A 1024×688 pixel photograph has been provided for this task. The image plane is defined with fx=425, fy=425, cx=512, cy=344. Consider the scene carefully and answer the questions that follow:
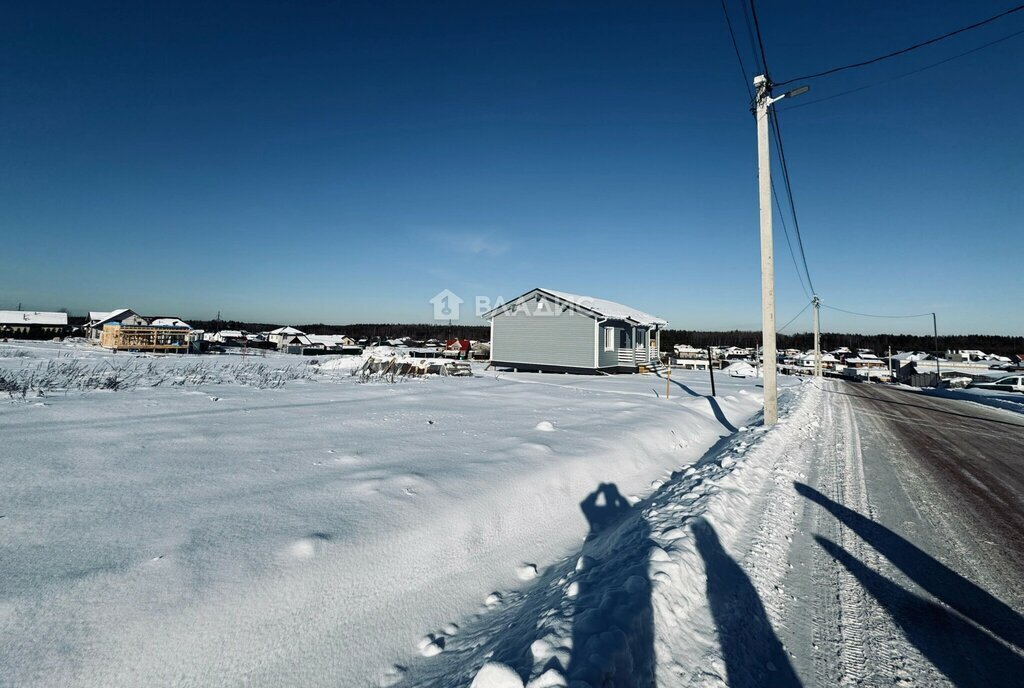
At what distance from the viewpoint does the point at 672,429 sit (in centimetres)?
820

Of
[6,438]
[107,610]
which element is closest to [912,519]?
[107,610]

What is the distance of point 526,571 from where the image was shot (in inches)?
135

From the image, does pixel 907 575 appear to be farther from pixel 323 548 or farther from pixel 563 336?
pixel 563 336

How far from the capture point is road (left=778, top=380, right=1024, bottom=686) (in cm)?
236

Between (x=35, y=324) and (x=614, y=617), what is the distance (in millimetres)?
98947

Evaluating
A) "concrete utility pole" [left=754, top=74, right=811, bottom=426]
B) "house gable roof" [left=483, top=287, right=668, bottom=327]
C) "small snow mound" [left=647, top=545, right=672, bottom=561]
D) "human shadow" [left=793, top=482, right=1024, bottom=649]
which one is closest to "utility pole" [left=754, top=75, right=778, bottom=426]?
"concrete utility pole" [left=754, top=74, right=811, bottom=426]

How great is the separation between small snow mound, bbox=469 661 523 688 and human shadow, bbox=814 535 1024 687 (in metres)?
2.34

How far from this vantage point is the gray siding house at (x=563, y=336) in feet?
71.3

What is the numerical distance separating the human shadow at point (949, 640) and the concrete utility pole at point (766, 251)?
21.2ft

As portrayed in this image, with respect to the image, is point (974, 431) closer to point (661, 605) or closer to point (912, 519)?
point (912, 519)

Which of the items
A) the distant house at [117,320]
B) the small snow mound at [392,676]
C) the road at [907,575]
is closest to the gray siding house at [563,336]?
the road at [907,575]

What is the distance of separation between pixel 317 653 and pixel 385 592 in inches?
23.3

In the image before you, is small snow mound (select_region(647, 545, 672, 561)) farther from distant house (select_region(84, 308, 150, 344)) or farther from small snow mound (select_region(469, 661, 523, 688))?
distant house (select_region(84, 308, 150, 344))

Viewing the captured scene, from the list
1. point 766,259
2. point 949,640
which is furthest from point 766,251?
point 949,640
